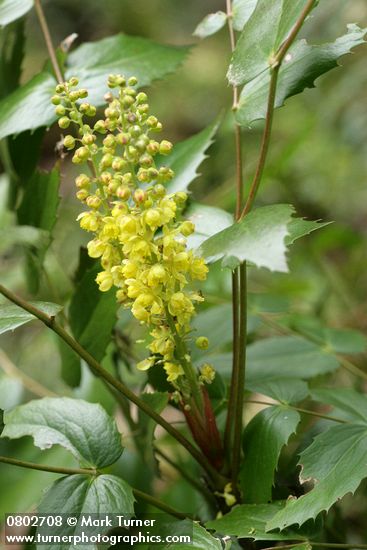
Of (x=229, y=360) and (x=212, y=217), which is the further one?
(x=229, y=360)

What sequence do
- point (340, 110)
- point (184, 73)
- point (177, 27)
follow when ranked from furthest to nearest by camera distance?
point (177, 27) < point (184, 73) < point (340, 110)

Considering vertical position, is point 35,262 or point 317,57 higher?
point 317,57

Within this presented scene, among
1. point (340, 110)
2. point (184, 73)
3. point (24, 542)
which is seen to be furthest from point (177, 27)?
point (24, 542)

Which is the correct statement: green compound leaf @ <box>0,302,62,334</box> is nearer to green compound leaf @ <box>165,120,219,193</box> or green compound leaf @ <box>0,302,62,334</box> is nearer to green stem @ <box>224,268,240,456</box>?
green stem @ <box>224,268,240,456</box>

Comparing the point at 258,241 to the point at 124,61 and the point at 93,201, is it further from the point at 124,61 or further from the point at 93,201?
the point at 124,61

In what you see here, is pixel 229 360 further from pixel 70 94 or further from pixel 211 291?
pixel 70 94

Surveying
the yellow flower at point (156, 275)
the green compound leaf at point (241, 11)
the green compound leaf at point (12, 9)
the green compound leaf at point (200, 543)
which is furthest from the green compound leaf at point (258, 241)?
the green compound leaf at point (12, 9)

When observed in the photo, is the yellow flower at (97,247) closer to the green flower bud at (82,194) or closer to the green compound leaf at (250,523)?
the green flower bud at (82,194)
